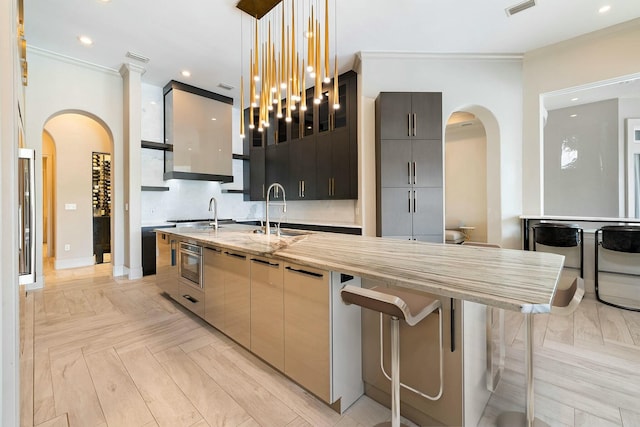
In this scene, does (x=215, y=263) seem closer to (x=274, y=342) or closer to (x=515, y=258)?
(x=274, y=342)

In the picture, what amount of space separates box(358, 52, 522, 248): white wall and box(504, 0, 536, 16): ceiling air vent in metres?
0.85

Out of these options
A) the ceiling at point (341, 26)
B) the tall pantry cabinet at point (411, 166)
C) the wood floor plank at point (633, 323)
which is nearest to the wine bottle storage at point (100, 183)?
the ceiling at point (341, 26)

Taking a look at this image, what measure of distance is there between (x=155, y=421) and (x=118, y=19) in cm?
406

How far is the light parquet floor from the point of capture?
1.51 meters

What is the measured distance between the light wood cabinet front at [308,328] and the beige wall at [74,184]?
18.1 ft

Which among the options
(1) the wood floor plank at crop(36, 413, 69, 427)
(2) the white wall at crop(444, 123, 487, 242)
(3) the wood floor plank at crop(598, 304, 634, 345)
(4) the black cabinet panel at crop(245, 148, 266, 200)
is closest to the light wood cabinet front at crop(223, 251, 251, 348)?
(1) the wood floor plank at crop(36, 413, 69, 427)

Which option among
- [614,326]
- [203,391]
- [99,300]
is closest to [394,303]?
[203,391]

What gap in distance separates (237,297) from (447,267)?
5.15 ft

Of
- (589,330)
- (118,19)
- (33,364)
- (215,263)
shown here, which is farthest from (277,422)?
(118,19)

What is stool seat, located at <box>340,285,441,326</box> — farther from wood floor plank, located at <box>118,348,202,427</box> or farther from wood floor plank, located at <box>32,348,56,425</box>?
wood floor plank, located at <box>32,348,56,425</box>

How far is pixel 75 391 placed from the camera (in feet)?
5.67

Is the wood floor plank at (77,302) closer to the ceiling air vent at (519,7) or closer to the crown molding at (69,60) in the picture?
the crown molding at (69,60)

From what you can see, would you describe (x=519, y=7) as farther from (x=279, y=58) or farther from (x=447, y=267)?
(x=447, y=267)

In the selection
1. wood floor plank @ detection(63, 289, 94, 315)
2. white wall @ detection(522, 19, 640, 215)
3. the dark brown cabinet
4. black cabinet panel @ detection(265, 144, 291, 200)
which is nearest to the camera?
wood floor plank @ detection(63, 289, 94, 315)
